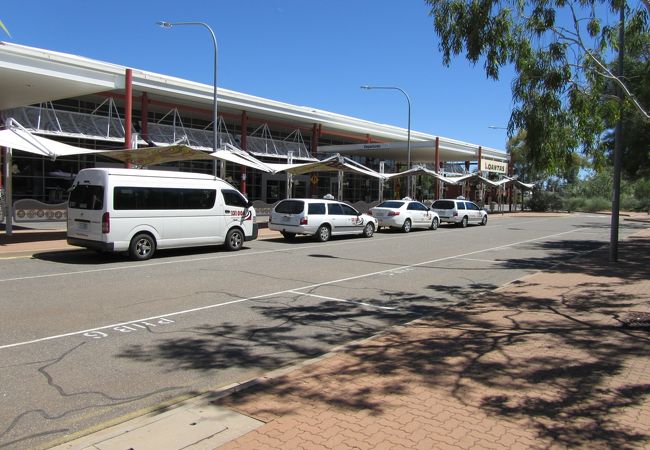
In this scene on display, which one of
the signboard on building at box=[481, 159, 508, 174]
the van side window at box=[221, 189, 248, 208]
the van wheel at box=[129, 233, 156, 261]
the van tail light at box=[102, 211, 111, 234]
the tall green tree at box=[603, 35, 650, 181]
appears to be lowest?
the van wheel at box=[129, 233, 156, 261]

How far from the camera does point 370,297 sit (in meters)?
9.74

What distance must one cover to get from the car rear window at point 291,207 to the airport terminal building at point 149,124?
7.46 metres

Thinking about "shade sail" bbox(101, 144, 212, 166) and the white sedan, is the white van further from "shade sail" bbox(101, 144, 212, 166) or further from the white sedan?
the white sedan

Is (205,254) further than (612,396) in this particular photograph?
Yes

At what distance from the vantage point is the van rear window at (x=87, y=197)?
1326 cm

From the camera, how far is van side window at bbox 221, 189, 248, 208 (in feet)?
53.2

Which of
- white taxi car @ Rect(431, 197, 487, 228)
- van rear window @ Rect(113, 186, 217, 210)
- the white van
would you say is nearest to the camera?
the white van

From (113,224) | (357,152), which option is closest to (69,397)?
(113,224)

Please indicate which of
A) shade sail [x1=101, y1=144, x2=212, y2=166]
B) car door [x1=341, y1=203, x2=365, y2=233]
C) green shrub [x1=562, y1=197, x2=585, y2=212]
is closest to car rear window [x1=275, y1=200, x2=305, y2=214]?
car door [x1=341, y1=203, x2=365, y2=233]

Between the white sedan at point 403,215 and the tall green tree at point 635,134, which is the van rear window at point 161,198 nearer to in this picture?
the tall green tree at point 635,134

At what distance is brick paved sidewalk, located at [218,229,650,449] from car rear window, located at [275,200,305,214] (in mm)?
12212

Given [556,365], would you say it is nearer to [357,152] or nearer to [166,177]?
[166,177]

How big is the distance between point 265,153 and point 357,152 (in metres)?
9.41

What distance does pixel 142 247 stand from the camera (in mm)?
Result: 13938
